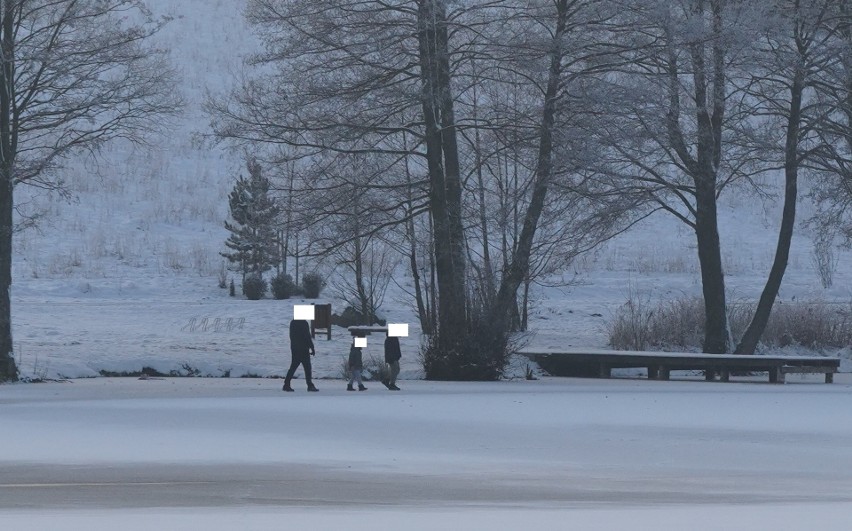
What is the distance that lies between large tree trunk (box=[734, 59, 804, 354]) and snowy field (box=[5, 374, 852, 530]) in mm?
10382

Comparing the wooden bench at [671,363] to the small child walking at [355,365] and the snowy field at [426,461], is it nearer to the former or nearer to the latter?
the snowy field at [426,461]

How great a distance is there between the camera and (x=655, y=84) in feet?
91.7

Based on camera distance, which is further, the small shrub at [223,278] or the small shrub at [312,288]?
the small shrub at [223,278]

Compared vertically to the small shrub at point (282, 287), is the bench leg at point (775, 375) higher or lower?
lower

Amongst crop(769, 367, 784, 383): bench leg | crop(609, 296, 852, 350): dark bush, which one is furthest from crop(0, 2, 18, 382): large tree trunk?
crop(609, 296, 852, 350): dark bush

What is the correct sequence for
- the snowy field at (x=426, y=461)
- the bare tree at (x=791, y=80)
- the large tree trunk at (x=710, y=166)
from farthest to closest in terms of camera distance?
the bare tree at (x=791, y=80), the large tree trunk at (x=710, y=166), the snowy field at (x=426, y=461)

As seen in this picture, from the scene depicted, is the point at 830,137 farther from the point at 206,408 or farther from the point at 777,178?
the point at 777,178

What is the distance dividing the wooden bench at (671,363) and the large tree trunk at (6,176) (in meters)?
10.4

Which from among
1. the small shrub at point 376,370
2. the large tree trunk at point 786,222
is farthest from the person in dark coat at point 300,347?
the large tree trunk at point 786,222

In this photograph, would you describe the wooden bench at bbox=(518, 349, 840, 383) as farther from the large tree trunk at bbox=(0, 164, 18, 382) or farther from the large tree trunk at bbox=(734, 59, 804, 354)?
the large tree trunk at bbox=(0, 164, 18, 382)

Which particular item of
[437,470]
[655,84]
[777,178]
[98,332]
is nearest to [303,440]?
[437,470]

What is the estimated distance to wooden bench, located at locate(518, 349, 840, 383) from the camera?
26688 mm

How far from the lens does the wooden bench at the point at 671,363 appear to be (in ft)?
87.6

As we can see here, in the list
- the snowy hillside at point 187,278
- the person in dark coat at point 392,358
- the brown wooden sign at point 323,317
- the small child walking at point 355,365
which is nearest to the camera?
the small child walking at point 355,365
